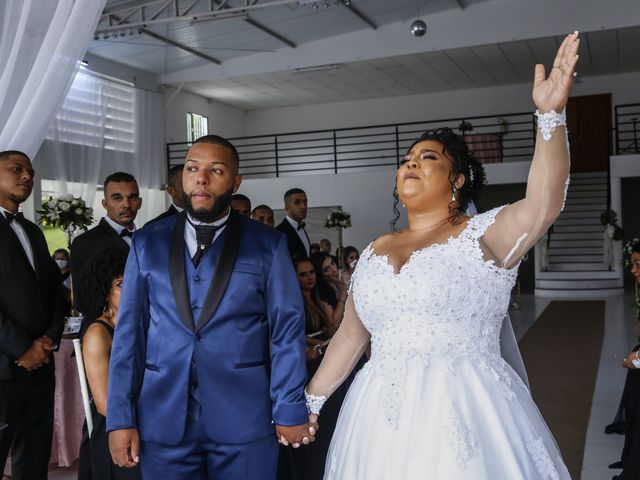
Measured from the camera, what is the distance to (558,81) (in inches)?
74.9

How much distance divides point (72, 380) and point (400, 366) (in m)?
3.02

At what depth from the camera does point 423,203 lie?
2.39 metres

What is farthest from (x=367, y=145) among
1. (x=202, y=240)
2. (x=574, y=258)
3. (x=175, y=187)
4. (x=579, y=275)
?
(x=202, y=240)

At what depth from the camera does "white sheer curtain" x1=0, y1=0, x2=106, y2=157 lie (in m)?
3.00

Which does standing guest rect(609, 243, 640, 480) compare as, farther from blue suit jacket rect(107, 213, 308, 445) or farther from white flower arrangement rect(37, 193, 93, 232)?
white flower arrangement rect(37, 193, 93, 232)

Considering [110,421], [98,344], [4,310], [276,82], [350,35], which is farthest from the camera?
[276,82]

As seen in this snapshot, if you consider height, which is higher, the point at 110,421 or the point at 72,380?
the point at 110,421

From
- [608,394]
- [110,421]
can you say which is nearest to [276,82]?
[608,394]

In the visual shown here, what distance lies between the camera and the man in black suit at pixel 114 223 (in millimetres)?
4191

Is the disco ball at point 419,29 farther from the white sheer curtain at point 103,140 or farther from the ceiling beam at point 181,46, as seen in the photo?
the white sheer curtain at point 103,140

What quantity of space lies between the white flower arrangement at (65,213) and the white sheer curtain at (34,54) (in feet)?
8.48

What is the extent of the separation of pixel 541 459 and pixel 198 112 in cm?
1701

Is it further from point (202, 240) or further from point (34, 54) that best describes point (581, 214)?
point (202, 240)

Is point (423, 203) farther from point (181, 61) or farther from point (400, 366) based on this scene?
point (181, 61)
